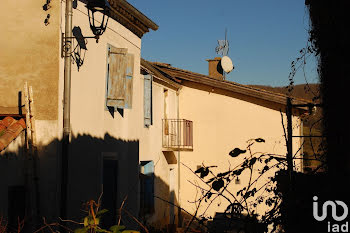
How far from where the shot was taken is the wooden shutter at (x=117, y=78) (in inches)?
435

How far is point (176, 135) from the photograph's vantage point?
18672mm

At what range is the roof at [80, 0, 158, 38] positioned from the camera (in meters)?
11.3

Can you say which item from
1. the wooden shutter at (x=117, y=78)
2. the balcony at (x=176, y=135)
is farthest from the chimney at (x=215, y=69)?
the wooden shutter at (x=117, y=78)

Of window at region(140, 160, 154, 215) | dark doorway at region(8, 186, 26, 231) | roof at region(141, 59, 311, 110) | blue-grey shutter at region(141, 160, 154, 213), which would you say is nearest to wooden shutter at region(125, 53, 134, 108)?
dark doorway at region(8, 186, 26, 231)

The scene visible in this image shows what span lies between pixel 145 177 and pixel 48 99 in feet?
23.0

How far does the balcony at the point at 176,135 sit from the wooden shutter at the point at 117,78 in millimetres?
6310

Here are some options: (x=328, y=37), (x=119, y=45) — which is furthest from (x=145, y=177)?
(x=328, y=37)

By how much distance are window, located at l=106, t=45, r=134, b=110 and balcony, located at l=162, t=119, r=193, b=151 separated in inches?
238

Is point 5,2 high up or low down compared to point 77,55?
up

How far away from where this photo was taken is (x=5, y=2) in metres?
9.08

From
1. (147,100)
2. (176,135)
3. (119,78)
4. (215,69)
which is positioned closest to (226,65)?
(215,69)

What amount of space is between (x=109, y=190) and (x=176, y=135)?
7382mm

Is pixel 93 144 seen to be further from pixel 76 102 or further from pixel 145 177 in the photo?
pixel 145 177

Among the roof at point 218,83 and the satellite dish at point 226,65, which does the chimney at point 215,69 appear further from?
the roof at point 218,83
